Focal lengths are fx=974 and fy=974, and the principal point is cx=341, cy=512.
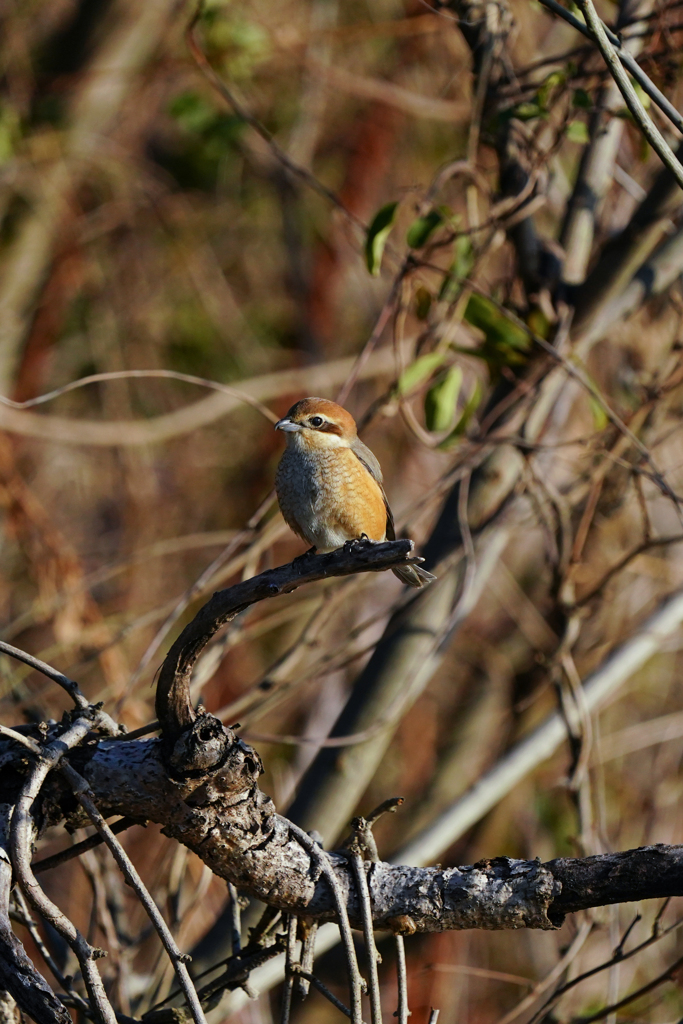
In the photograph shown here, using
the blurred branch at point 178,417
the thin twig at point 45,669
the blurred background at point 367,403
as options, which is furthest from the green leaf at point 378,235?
the blurred branch at point 178,417

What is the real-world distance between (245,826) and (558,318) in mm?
2540

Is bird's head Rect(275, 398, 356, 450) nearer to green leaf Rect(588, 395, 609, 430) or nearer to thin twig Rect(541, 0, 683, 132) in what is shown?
thin twig Rect(541, 0, 683, 132)

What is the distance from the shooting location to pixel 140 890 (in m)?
1.83

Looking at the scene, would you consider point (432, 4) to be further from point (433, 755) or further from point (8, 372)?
point (433, 755)

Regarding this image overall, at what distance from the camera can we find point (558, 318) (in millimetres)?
3863

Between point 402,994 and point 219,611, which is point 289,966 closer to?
point 402,994

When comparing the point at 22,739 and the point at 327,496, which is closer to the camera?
the point at 22,739

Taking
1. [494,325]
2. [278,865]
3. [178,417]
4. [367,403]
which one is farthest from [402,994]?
[367,403]

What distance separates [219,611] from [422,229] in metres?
2.05

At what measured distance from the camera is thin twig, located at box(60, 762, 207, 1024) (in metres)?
1.76

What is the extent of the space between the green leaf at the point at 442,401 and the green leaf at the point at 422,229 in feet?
1.54

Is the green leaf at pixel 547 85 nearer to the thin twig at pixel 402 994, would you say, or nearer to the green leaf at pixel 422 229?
the green leaf at pixel 422 229

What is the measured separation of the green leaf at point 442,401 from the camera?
3338mm

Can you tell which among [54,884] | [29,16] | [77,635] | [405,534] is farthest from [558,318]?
[54,884]
